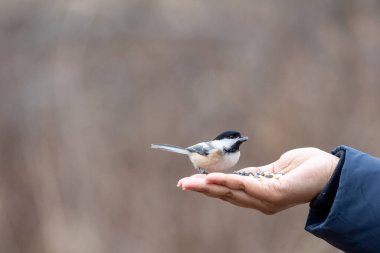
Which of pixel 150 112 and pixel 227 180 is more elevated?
pixel 227 180

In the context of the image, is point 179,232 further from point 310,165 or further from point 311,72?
point 310,165

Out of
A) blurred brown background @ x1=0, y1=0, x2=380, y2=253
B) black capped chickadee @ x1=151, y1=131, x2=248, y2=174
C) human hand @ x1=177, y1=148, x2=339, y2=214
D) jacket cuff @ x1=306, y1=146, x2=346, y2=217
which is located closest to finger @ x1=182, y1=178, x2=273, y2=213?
human hand @ x1=177, y1=148, x2=339, y2=214

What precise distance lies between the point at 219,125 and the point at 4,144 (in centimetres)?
172

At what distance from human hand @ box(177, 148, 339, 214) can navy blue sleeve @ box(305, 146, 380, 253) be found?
Result: 4.8 inches

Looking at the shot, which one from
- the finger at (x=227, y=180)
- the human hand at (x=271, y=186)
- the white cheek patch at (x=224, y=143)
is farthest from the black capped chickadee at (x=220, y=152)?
the finger at (x=227, y=180)

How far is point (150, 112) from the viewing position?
5023mm

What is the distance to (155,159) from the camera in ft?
16.1

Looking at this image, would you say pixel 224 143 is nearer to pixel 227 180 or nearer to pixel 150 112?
pixel 227 180

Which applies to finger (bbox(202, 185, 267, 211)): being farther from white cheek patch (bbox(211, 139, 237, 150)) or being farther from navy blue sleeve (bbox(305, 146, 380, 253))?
white cheek patch (bbox(211, 139, 237, 150))

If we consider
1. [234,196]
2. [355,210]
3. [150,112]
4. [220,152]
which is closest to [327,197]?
[355,210]

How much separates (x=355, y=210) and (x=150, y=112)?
346 centimetres

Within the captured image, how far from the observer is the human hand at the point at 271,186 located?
6.01ft

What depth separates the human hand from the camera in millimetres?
1833

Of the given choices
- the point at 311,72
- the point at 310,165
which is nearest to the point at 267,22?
the point at 311,72
